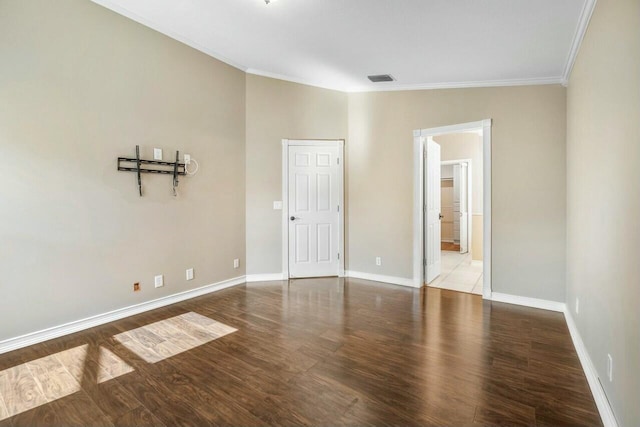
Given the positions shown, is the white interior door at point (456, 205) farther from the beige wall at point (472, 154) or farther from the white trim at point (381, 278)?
the white trim at point (381, 278)

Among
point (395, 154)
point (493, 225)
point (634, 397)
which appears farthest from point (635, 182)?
point (395, 154)

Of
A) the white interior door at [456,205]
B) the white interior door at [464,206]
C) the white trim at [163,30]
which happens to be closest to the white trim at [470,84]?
the white trim at [163,30]

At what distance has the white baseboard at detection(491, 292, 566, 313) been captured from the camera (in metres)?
3.55

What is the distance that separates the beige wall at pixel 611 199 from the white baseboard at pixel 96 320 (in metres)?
3.79

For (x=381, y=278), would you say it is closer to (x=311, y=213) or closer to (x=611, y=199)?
(x=311, y=213)

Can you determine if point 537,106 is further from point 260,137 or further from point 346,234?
point 260,137

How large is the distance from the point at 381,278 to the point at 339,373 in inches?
103

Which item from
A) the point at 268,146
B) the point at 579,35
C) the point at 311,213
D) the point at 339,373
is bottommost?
the point at 339,373

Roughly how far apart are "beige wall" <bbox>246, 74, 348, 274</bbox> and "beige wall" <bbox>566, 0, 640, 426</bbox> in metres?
3.23

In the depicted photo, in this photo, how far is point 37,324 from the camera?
105 inches

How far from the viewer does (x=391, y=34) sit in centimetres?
310

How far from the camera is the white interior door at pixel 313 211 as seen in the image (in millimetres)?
4754

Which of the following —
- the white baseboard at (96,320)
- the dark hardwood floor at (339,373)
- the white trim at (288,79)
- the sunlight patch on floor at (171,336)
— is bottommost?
the dark hardwood floor at (339,373)

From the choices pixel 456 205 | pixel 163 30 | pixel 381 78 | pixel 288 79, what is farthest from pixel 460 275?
pixel 163 30
